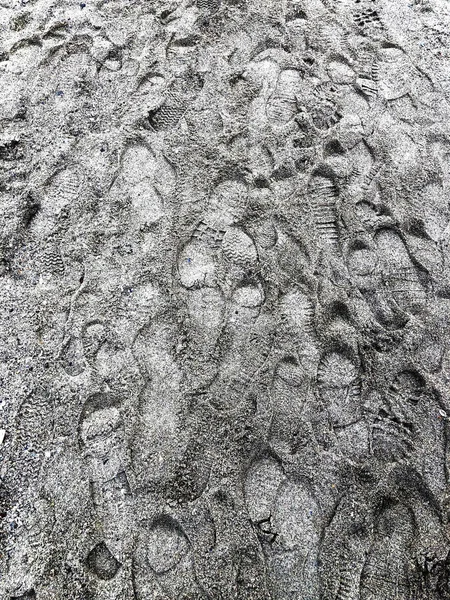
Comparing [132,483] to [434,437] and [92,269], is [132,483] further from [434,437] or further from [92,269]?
[434,437]

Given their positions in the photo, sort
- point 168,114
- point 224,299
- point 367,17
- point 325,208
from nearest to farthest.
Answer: point 224,299
point 325,208
point 168,114
point 367,17

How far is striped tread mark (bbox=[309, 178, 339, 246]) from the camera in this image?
1.49 m

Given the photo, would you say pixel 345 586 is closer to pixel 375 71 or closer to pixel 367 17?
pixel 375 71

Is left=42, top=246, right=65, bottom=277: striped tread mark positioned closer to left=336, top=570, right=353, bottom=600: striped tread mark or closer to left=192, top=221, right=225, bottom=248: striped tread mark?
left=192, top=221, right=225, bottom=248: striped tread mark

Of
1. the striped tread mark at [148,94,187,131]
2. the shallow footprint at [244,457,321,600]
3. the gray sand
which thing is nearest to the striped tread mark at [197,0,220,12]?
the gray sand

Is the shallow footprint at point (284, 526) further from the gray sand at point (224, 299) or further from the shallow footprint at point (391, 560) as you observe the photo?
the shallow footprint at point (391, 560)

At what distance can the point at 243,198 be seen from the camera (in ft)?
5.06

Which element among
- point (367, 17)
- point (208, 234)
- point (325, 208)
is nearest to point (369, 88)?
point (367, 17)

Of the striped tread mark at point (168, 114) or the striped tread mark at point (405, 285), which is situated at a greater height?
the striped tread mark at point (168, 114)

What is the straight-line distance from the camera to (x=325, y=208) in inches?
59.7

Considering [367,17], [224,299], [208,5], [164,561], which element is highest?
[208,5]

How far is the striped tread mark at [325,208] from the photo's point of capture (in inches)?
58.6

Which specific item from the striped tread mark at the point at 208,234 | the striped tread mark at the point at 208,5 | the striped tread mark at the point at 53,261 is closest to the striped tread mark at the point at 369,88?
the striped tread mark at the point at 208,5

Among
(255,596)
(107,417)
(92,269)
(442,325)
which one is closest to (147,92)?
(92,269)
